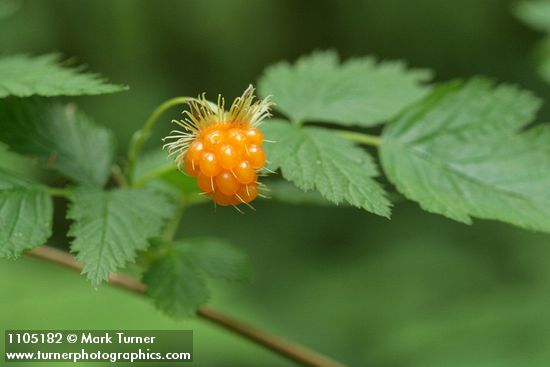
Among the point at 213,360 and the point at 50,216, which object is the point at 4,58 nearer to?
the point at 50,216

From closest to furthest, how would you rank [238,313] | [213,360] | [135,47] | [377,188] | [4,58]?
[377,188] → [4,58] → [213,360] → [238,313] → [135,47]

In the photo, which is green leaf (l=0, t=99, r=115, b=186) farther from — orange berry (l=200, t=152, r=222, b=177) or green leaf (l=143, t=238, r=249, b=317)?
orange berry (l=200, t=152, r=222, b=177)

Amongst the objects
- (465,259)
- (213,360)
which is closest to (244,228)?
(465,259)

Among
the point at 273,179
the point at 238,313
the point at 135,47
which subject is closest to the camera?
the point at 273,179

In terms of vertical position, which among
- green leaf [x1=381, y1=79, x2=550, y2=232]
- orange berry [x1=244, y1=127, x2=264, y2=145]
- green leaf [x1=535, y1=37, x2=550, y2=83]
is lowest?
orange berry [x1=244, y1=127, x2=264, y2=145]

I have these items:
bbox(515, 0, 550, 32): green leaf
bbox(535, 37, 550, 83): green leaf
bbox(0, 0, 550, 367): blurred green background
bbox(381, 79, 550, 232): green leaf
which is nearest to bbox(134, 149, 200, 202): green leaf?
bbox(381, 79, 550, 232): green leaf

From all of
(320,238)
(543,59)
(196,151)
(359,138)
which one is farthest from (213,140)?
(320,238)

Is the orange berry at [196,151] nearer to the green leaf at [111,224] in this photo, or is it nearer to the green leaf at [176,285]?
the green leaf at [111,224]

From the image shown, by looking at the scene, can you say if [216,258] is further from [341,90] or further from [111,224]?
[341,90]
